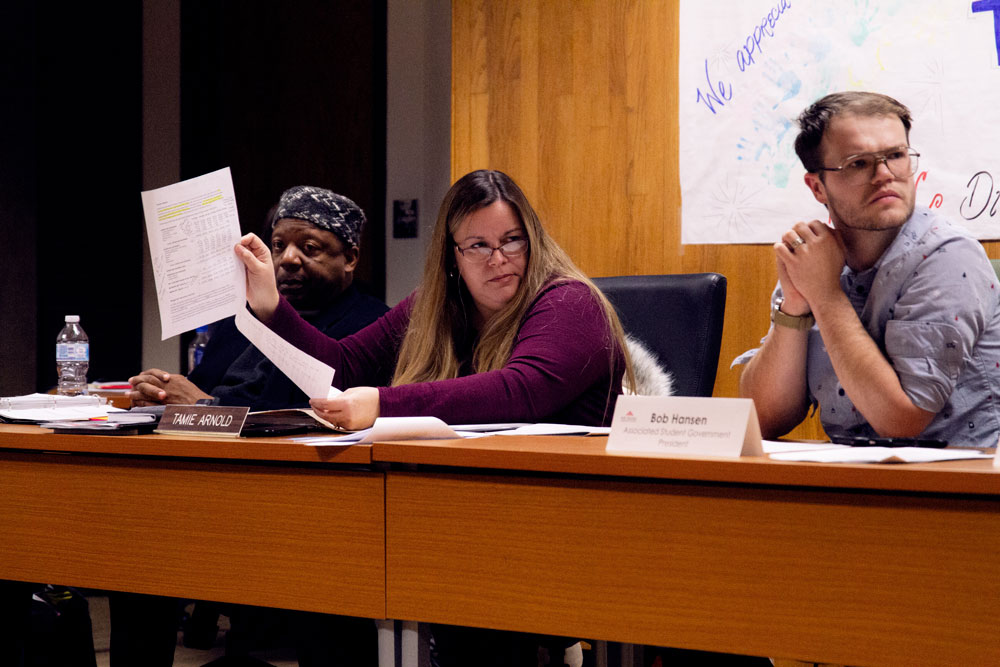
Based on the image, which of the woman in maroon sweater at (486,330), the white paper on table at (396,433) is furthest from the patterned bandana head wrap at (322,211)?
the white paper on table at (396,433)

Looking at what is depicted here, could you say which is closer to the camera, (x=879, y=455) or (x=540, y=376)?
(x=879, y=455)

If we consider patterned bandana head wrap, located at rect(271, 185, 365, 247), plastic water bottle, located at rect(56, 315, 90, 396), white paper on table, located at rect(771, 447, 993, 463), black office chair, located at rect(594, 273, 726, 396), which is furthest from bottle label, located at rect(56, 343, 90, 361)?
white paper on table, located at rect(771, 447, 993, 463)

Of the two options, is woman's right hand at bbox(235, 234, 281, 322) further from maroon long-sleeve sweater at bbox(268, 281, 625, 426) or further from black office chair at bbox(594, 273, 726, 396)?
black office chair at bbox(594, 273, 726, 396)

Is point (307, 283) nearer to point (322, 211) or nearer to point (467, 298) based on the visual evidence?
point (322, 211)

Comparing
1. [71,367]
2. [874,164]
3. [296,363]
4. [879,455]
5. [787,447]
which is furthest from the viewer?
[71,367]

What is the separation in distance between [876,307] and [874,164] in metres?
0.22

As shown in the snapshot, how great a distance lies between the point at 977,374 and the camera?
1.37 metres

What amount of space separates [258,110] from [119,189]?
28.7 inches

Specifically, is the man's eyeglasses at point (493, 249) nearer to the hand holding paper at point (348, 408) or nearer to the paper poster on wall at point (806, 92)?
the hand holding paper at point (348, 408)

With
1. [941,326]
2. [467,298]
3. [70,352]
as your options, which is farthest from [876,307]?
[70,352]

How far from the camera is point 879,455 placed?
0.93 meters

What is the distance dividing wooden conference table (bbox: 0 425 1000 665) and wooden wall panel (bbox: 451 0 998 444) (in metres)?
1.25

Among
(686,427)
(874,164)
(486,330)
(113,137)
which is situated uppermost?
(113,137)

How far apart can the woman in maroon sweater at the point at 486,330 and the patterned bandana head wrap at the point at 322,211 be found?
1.42ft
